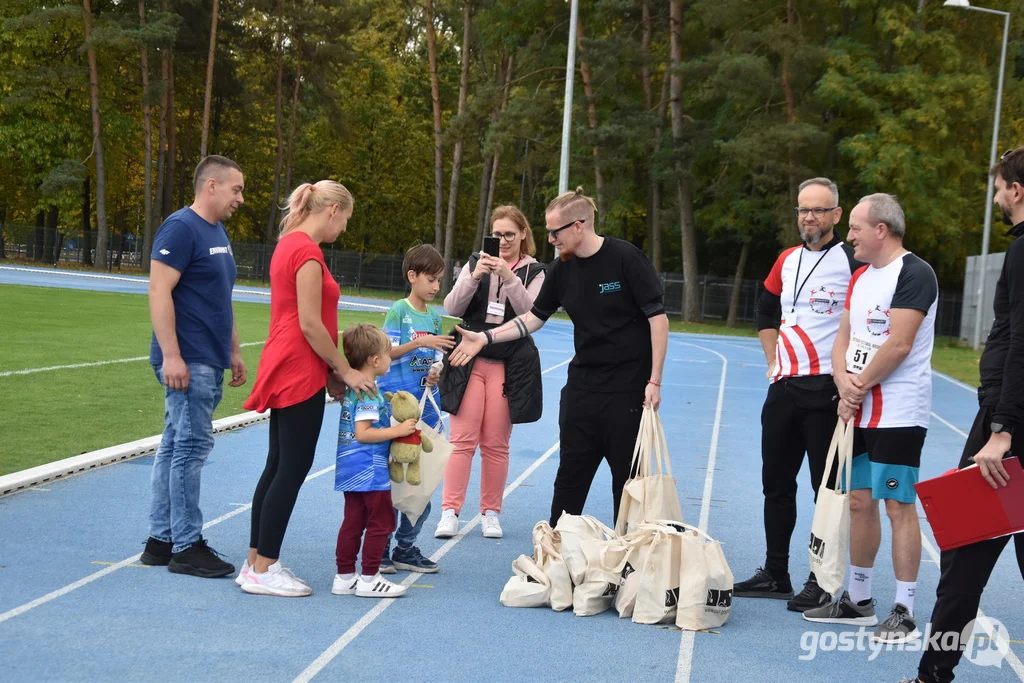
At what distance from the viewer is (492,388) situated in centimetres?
685

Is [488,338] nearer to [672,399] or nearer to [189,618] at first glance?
[189,618]

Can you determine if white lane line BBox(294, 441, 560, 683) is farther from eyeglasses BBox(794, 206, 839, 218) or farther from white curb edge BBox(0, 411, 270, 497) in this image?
white curb edge BBox(0, 411, 270, 497)

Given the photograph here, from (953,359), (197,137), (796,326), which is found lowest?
(953,359)

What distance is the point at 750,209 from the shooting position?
130 feet

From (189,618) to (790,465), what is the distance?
2996 millimetres

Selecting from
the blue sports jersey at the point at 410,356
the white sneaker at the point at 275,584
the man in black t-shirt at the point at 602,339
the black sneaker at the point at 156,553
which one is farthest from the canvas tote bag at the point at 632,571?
the black sneaker at the point at 156,553

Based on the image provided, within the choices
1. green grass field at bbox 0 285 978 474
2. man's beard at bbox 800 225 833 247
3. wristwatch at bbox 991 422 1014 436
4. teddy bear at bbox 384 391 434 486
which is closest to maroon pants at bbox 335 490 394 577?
teddy bear at bbox 384 391 434 486

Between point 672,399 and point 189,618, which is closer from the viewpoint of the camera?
point 189,618

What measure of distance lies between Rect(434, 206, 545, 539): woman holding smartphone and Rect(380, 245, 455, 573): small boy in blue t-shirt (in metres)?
0.60

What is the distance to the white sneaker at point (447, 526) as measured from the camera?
6.68 metres

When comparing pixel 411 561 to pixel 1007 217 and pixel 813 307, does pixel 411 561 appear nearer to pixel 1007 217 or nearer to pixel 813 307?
pixel 813 307

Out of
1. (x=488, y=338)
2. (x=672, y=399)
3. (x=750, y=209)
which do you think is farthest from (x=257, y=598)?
(x=750, y=209)

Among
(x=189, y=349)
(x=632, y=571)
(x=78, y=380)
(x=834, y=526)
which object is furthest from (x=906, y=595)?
(x=78, y=380)

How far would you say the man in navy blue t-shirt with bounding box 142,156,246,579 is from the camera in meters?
5.46
